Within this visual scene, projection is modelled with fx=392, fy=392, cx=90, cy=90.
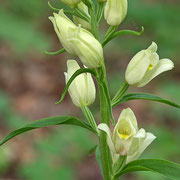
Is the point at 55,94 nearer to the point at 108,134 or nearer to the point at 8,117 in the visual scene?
the point at 8,117

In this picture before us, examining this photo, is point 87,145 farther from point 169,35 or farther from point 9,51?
point 9,51

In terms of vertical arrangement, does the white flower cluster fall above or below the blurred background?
above

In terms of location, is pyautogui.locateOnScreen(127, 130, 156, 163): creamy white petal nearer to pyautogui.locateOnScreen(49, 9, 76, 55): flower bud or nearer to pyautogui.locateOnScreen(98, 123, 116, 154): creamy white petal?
pyautogui.locateOnScreen(98, 123, 116, 154): creamy white petal

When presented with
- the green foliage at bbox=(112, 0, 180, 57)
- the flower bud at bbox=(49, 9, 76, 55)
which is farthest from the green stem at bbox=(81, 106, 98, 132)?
the green foliage at bbox=(112, 0, 180, 57)

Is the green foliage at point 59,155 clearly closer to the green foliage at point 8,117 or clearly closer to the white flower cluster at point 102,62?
the green foliage at point 8,117

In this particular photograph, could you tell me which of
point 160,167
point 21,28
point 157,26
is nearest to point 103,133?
point 160,167
